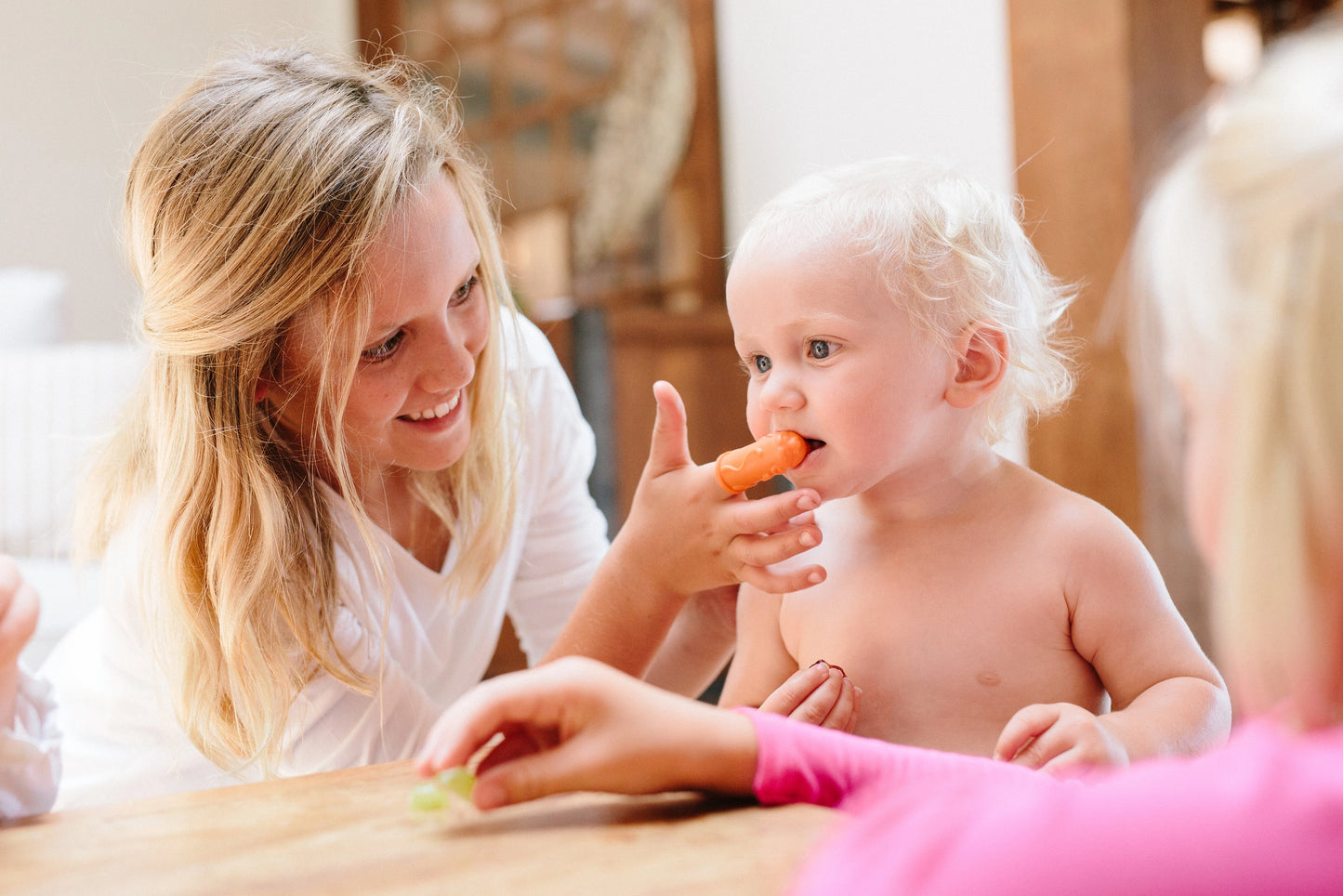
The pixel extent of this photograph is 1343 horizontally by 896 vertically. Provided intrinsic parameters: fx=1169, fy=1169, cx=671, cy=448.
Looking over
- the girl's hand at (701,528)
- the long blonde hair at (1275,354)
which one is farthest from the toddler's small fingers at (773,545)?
the long blonde hair at (1275,354)

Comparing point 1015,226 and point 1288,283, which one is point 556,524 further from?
point 1288,283

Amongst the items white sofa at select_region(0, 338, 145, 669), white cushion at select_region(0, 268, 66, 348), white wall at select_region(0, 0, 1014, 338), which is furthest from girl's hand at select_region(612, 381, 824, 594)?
white cushion at select_region(0, 268, 66, 348)

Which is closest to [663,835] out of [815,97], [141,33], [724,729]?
[724,729]

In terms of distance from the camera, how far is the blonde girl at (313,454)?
1.00 metres

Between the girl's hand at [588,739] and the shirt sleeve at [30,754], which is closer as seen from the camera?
the girl's hand at [588,739]

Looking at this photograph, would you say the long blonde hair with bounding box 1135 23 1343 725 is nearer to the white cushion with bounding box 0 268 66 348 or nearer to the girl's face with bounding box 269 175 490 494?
the girl's face with bounding box 269 175 490 494

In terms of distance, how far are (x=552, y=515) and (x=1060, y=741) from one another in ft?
2.70

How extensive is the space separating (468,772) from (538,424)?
2.72ft

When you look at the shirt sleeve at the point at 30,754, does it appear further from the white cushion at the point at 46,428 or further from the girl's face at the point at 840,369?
the white cushion at the point at 46,428

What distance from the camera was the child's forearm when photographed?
75cm

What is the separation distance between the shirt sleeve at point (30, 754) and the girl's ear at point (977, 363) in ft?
2.30

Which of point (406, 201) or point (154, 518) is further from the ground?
point (406, 201)

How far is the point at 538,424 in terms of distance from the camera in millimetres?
1370

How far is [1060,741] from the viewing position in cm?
68
